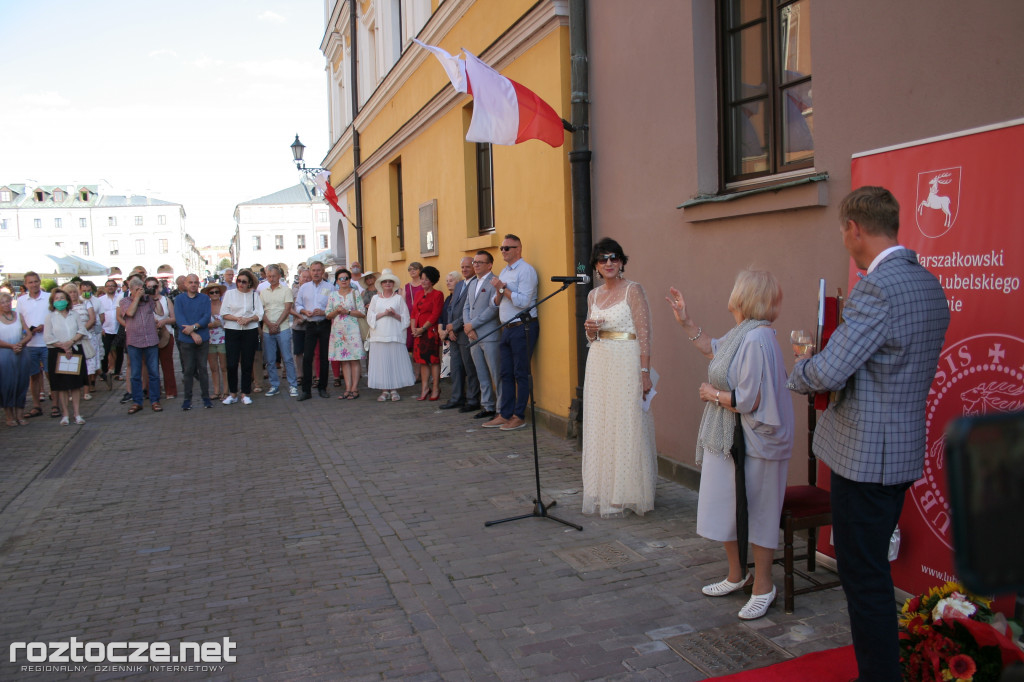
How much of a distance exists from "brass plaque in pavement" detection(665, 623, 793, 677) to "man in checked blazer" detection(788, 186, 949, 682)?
584mm

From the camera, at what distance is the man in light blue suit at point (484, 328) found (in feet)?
30.6

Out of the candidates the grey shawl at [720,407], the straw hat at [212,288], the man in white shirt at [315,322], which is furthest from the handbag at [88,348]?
the grey shawl at [720,407]

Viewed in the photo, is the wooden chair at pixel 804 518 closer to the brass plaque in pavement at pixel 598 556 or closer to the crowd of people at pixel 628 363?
the crowd of people at pixel 628 363

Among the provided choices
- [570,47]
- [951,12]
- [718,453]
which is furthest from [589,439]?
[570,47]

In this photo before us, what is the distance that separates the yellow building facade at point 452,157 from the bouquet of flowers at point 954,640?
523cm

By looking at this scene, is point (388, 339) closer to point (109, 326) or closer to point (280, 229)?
point (109, 326)

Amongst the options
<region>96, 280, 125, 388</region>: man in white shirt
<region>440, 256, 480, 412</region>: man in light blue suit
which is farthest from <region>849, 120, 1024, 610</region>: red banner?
<region>96, 280, 125, 388</region>: man in white shirt

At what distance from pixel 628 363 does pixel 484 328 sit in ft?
13.9

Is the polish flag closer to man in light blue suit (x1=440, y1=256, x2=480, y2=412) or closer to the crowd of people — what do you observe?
the crowd of people

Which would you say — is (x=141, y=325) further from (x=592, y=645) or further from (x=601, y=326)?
(x=592, y=645)

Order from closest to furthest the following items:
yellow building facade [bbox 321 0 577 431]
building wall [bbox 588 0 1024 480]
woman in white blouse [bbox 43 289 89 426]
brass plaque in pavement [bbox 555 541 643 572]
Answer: building wall [bbox 588 0 1024 480], brass plaque in pavement [bbox 555 541 643 572], yellow building facade [bbox 321 0 577 431], woman in white blouse [bbox 43 289 89 426]

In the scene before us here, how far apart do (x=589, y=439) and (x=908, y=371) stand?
120 inches

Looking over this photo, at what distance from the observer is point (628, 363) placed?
5.56 metres

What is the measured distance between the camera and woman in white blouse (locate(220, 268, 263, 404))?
456 inches
